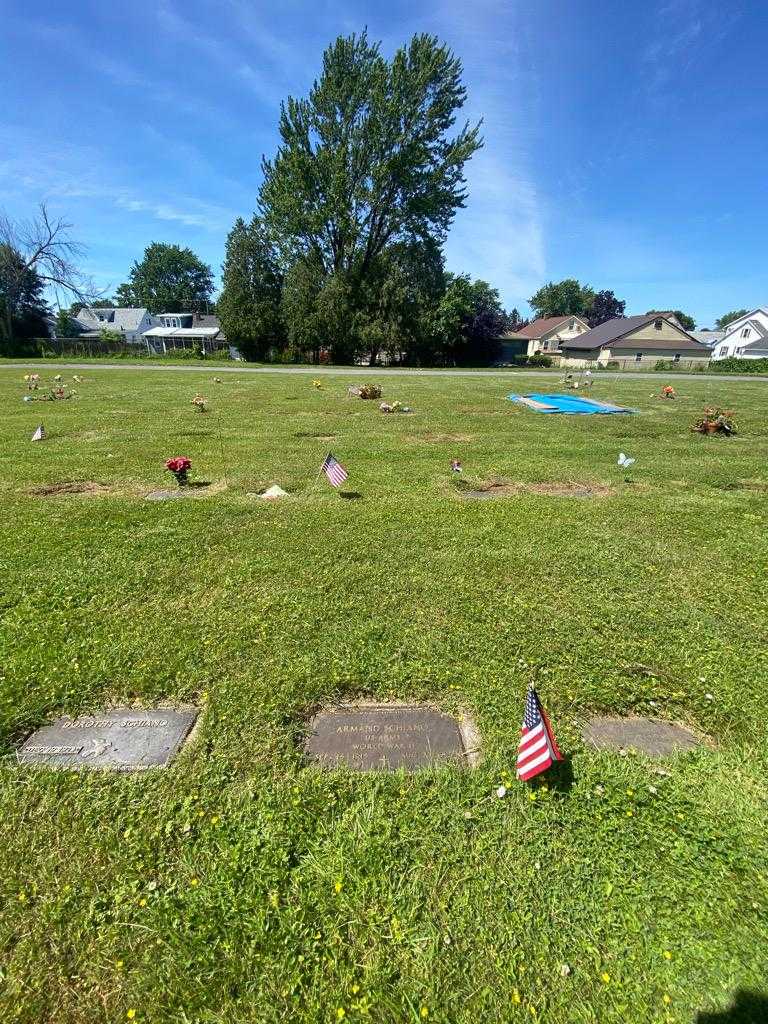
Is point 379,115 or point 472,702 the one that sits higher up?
point 379,115

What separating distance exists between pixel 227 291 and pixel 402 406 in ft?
94.3

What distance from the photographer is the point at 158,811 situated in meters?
1.77

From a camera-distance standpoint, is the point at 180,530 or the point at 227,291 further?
the point at 227,291

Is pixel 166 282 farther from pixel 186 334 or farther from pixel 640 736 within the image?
pixel 640 736

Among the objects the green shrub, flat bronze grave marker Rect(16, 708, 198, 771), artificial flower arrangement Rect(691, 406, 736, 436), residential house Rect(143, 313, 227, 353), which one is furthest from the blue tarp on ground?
residential house Rect(143, 313, 227, 353)

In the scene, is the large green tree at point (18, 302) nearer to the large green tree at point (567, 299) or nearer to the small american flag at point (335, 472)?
the small american flag at point (335, 472)

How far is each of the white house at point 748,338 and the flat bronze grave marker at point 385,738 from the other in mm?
64121

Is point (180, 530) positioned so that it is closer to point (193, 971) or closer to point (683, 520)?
point (193, 971)

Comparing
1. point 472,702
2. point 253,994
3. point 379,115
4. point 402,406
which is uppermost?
point 379,115

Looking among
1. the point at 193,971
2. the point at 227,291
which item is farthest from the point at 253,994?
the point at 227,291

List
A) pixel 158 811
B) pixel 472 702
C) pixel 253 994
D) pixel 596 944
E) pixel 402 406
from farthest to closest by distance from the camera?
1. pixel 402 406
2. pixel 472 702
3. pixel 158 811
4. pixel 596 944
5. pixel 253 994

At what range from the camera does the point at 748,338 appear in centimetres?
5297

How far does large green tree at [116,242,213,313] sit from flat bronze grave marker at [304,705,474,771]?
3770 inches

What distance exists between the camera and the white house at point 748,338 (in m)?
50.9
